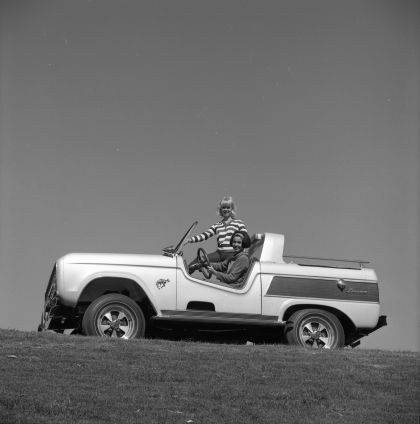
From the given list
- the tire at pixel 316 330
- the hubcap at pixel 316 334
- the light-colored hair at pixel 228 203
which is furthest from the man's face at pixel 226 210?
the hubcap at pixel 316 334

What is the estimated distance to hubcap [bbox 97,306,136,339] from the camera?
13586mm

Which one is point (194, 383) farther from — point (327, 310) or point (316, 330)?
point (327, 310)

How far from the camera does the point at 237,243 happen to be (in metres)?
14.7

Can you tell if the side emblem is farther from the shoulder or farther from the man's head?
the man's head

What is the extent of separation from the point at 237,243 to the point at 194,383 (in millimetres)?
4334

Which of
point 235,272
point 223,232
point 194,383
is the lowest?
point 194,383

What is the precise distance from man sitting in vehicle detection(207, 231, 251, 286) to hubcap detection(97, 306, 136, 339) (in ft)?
4.50

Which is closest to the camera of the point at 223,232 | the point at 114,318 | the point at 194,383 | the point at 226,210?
the point at 194,383

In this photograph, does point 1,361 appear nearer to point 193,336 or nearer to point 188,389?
point 188,389

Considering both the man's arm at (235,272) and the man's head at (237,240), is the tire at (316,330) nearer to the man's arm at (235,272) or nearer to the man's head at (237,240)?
the man's arm at (235,272)

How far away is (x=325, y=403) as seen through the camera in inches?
397

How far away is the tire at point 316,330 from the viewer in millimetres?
14180

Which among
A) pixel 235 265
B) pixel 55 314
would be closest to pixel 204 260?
pixel 235 265

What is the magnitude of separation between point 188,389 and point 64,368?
1495mm
